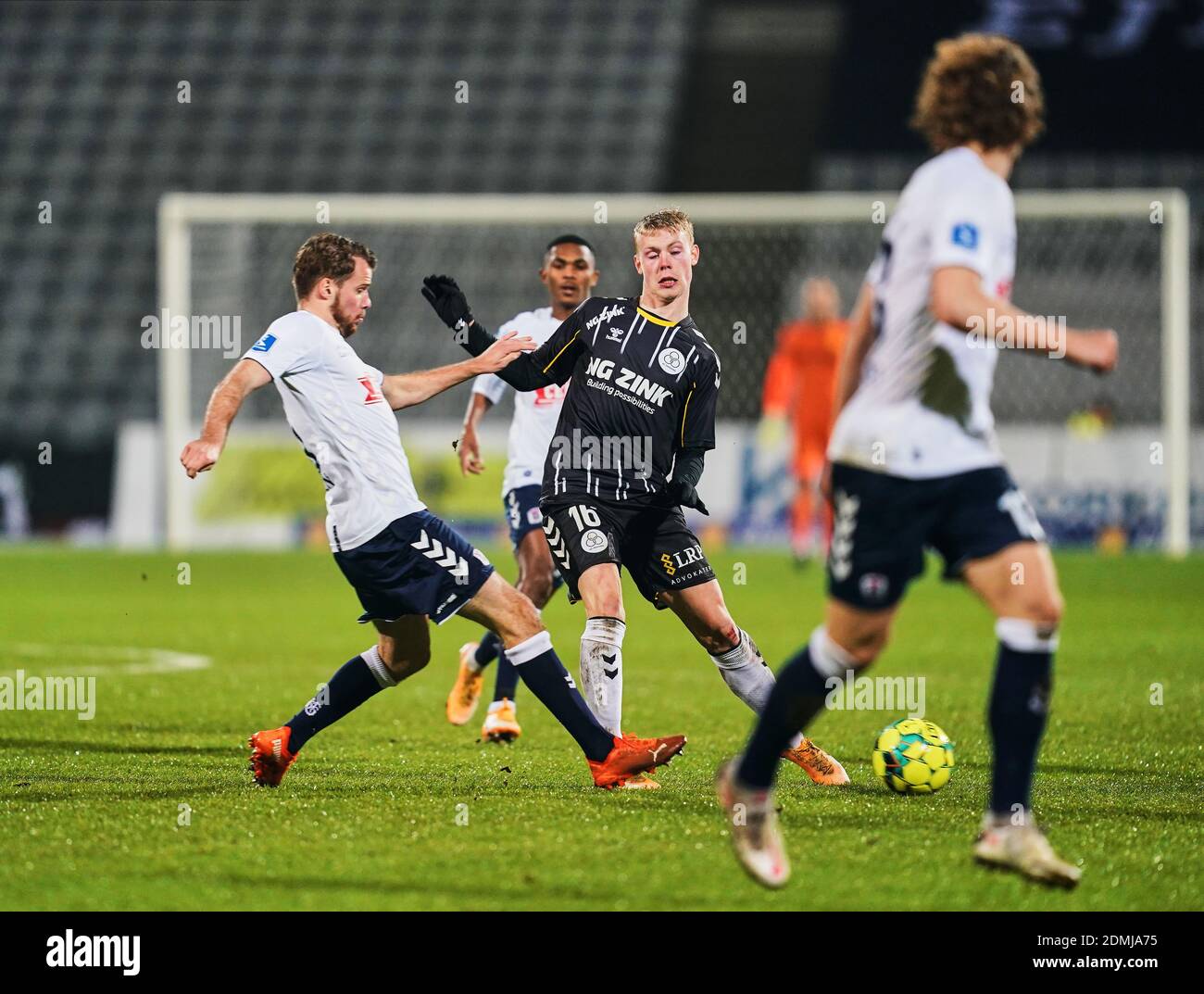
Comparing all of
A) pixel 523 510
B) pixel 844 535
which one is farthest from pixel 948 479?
pixel 523 510

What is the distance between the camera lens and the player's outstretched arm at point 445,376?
5980 mm

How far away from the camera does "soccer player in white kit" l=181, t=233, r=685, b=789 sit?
5.71 meters

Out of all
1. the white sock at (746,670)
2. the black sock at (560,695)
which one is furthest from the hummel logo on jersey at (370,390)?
the white sock at (746,670)

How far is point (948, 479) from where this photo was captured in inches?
168

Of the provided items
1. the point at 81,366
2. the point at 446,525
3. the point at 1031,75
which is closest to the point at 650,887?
the point at 446,525

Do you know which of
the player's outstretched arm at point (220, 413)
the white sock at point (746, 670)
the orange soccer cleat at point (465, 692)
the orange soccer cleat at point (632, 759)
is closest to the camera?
the player's outstretched arm at point (220, 413)

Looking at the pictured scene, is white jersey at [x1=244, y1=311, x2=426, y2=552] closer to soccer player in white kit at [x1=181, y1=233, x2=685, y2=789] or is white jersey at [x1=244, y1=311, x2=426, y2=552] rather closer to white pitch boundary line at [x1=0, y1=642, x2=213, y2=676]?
soccer player in white kit at [x1=181, y1=233, x2=685, y2=789]

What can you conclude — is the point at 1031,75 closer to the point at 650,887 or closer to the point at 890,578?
the point at 890,578

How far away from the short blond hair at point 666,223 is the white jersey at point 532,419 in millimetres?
1768

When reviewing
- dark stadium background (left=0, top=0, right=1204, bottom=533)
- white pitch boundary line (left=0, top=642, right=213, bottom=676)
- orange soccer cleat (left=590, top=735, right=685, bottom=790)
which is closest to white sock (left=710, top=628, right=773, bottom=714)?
orange soccer cleat (left=590, top=735, right=685, bottom=790)

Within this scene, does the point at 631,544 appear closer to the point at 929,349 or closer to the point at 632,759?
the point at 632,759
